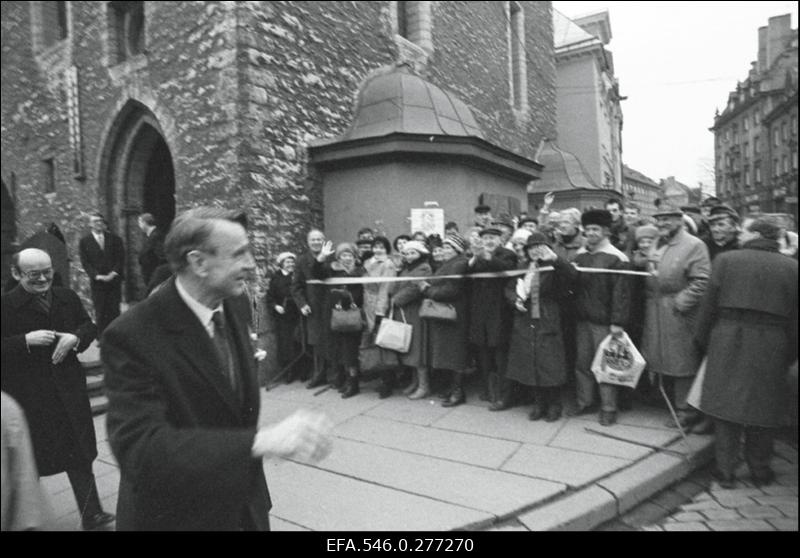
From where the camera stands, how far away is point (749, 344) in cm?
309

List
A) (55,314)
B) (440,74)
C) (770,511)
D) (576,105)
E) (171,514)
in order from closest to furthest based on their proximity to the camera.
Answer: (171,514), (770,511), (55,314), (440,74), (576,105)

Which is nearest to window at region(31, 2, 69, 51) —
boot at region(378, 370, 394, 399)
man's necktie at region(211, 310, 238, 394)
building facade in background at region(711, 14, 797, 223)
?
boot at region(378, 370, 394, 399)

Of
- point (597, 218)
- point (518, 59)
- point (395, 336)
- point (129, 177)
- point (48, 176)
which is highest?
point (518, 59)

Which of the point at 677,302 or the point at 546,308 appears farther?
the point at 546,308

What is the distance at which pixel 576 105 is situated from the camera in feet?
74.7

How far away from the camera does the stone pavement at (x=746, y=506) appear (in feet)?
6.66

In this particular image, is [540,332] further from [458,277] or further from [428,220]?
[428,220]

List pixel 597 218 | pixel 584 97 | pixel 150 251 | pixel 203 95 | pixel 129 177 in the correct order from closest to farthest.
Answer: pixel 597 218, pixel 150 251, pixel 203 95, pixel 129 177, pixel 584 97

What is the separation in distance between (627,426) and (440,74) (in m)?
9.67

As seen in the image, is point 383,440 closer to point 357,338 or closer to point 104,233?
point 357,338

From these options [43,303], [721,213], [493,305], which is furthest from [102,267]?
[721,213]
